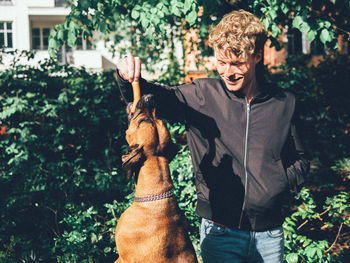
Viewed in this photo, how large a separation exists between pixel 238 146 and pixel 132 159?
757mm

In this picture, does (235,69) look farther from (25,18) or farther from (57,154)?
(25,18)

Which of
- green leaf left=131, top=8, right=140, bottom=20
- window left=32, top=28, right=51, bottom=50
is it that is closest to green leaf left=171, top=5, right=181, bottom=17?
green leaf left=131, top=8, right=140, bottom=20

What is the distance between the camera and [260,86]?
2.29m

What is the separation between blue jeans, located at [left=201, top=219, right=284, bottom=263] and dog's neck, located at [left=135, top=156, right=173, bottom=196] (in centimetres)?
63

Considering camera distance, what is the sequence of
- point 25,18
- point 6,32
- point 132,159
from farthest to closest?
1. point 6,32
2. point 25,18
3. point 132,159

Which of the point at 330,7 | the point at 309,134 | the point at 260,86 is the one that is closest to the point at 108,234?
the point at 260,86

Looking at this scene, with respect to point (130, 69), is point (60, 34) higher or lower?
higher

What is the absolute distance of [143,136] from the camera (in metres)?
1.69

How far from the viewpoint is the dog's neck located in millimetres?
1753

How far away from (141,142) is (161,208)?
0.35 m

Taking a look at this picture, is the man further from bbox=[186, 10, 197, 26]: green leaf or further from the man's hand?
bbox=[186, 10, 197, 26]: green leaf

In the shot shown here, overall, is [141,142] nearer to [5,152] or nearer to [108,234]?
[108,234]

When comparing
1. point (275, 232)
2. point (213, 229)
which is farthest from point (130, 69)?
point (275, 232)

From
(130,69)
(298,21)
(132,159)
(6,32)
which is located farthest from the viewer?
(6,32)
